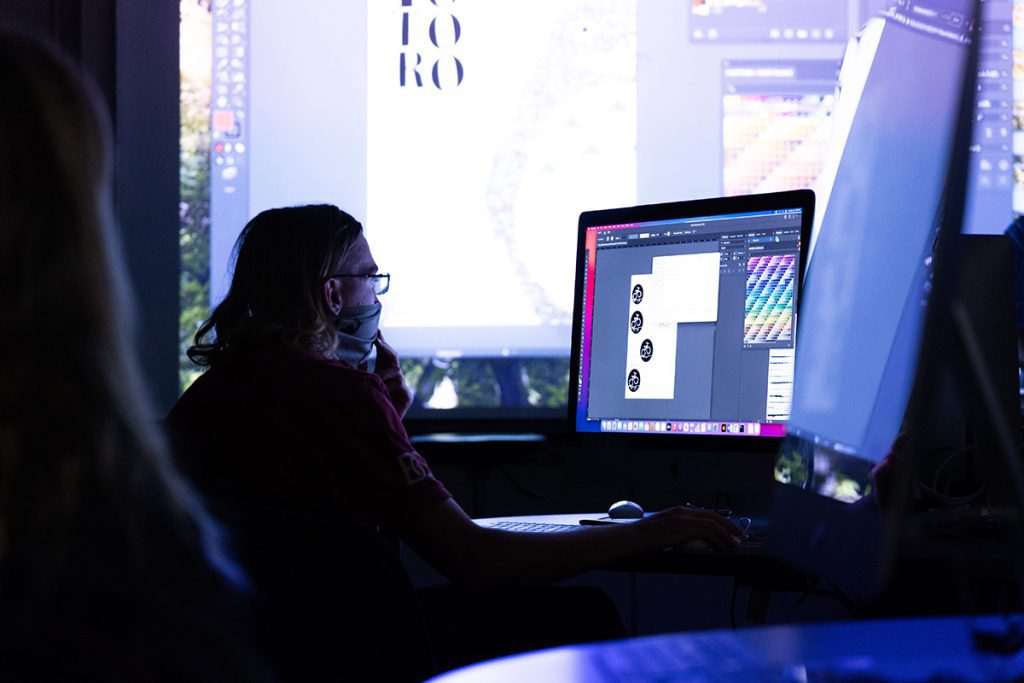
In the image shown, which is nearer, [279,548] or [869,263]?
[869,263]

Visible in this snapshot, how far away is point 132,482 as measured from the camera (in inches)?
22.0

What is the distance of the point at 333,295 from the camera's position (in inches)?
63.4

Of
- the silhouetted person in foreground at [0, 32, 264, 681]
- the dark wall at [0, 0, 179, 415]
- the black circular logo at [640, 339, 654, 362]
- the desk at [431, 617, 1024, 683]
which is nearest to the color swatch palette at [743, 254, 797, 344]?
the black circular logo at [640, 339, 654, 362]

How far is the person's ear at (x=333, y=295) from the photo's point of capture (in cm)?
159

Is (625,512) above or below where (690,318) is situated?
below

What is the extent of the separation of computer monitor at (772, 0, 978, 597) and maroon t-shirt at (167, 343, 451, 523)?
631mm

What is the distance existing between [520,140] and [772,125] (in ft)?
2.26

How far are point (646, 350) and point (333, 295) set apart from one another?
1.75 ft

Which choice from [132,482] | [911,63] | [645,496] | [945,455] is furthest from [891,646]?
[645,496]

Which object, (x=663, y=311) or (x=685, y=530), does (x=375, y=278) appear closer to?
(x=663, y=311)

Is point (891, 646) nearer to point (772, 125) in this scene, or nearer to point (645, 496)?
point (645, 496)

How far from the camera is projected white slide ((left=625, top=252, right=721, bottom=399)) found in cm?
175

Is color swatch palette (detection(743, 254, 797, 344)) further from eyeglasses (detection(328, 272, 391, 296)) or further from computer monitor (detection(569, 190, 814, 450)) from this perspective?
eyeglasses (detection(328, 272, 391, 296))

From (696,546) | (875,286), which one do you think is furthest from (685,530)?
(875,286)
